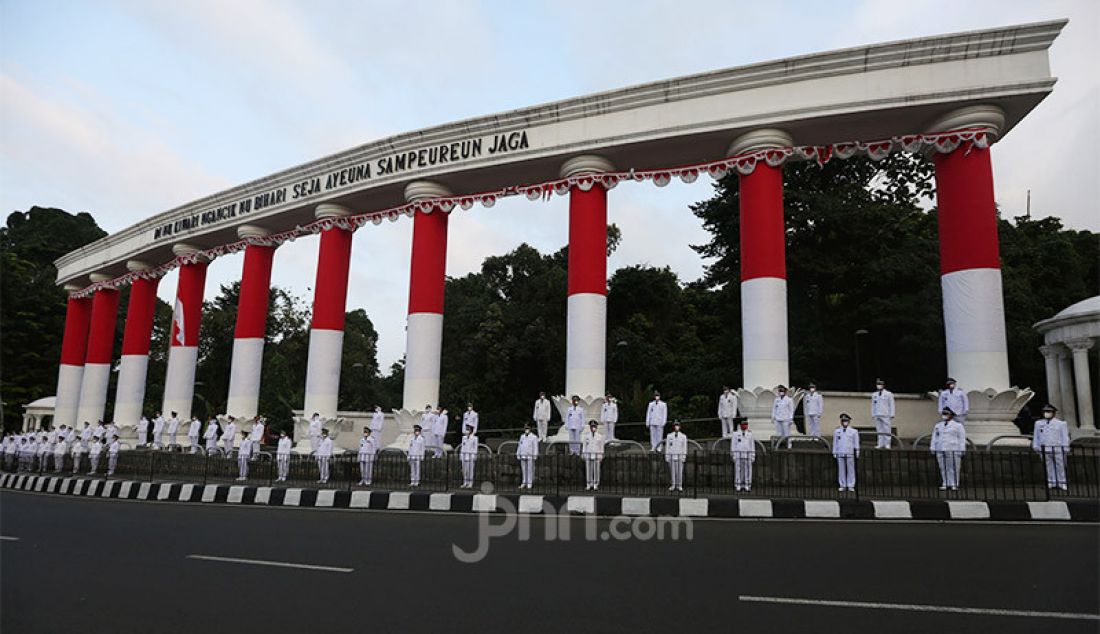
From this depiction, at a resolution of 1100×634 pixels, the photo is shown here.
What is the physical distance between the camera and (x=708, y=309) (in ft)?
94.1

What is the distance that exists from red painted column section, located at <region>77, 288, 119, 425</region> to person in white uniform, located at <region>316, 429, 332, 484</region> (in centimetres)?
1310

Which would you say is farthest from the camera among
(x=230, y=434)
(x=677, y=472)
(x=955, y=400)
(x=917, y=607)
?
(x=230, y=434)

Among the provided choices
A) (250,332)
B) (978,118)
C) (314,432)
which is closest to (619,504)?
(314,432)

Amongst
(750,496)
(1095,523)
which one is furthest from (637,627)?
(1095,523)

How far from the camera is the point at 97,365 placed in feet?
74.0

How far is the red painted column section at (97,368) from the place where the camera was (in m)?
22.4

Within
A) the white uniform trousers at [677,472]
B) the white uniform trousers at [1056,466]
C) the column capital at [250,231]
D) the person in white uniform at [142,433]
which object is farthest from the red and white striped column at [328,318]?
the white uniform trousers at [1056,466]

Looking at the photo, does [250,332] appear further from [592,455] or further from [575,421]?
[592,455]

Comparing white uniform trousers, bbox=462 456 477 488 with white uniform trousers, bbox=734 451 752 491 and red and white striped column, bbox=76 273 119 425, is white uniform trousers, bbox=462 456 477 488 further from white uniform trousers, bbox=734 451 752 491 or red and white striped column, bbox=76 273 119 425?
red and white striped column, bbox=76 273 119 425

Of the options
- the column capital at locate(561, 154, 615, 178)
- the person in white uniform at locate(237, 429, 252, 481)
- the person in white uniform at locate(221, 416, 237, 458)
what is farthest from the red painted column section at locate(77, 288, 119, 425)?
the column capital at locate(561, 154, 615, 178)

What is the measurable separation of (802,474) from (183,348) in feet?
55.0

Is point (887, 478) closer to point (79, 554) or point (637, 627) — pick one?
point (637, 627)

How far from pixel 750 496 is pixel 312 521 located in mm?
5639

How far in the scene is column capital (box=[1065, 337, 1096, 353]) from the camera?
53.4 ft
